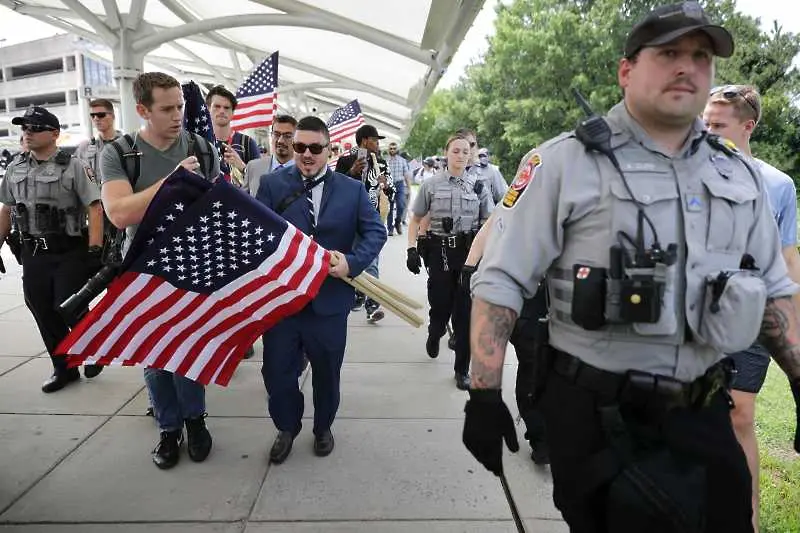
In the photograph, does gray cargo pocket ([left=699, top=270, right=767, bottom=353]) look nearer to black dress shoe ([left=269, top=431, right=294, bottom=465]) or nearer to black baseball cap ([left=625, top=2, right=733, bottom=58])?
black baseball cap ([left=625, top=2, right=733, bottom=58])

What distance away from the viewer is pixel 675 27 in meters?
1.60

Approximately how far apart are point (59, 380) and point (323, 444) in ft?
7.60

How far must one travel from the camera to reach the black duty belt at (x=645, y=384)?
1597 millimetres

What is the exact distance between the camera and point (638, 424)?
165cm

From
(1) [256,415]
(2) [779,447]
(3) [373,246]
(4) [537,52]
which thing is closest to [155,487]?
(1) [256,415]

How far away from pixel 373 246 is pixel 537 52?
115 feet

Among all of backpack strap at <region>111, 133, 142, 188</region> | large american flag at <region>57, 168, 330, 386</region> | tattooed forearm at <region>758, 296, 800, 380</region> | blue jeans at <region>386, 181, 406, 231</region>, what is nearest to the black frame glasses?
large american flag at <region>57, 168, 330, 386</region>

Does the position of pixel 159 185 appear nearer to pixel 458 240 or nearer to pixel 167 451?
pixel 167 451

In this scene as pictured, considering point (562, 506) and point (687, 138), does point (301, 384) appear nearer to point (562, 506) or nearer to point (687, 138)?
point (562, 506)

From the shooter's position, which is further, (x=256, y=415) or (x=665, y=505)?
(x=256, y=415)

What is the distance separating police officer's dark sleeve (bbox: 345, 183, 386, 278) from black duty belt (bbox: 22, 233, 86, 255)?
234 centimetres

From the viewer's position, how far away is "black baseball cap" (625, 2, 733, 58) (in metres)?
1.59

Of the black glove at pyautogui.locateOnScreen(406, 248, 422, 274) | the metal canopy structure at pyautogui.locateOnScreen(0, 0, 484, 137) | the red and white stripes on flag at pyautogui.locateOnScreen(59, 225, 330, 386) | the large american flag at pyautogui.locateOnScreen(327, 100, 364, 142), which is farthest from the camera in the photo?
the large american flag at pyautogui.locateOnScreen(327, 100, 364, 142)

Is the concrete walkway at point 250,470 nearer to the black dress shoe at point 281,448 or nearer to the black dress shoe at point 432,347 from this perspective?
the black dress shoe at point 281,448
